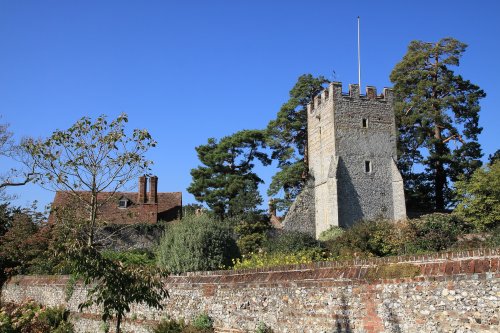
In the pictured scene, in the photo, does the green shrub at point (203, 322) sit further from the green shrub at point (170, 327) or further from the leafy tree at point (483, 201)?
the leafy tree at point (483, 201)

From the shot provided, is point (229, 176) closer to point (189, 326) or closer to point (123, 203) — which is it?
point (123, 203)

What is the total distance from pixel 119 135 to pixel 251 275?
885 centimetres

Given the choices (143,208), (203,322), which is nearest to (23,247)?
(143,208)

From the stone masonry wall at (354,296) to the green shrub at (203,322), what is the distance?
169 mm

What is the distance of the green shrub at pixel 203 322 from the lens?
12.1m

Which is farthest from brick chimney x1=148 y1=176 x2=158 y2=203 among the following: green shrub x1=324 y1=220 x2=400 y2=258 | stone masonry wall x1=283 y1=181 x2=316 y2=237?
green shrub x1=324 y1=220 x2=400 y2=258

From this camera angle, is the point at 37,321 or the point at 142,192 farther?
the point at 142,192

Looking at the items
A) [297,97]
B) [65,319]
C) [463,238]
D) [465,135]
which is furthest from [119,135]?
[465,135]

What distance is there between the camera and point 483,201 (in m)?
28.4

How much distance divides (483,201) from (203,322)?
2150cm

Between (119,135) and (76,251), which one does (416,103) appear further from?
(76,251)

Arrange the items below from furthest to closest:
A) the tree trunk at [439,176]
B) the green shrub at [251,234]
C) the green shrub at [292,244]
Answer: the tree trunk at [439,176] → the green shrub at [251,234] → the green shrub at [292,244]

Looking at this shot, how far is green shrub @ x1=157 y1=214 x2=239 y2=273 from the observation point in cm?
1731

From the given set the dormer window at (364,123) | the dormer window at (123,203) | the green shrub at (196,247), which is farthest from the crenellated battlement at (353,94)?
the green shrub at (196,247)
